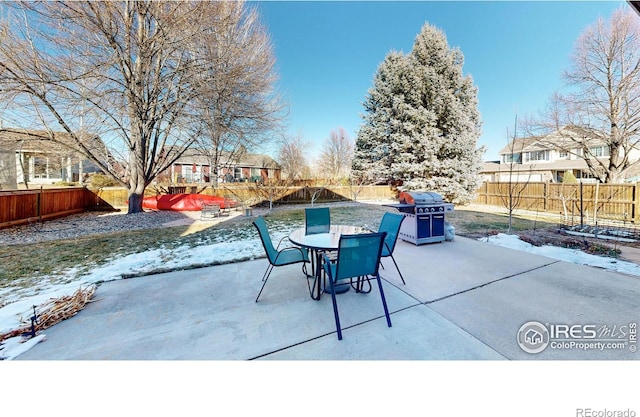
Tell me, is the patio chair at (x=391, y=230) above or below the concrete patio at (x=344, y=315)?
above

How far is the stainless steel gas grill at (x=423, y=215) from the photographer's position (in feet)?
16.5

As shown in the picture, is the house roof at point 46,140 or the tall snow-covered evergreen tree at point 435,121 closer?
the house roof at point 46,140

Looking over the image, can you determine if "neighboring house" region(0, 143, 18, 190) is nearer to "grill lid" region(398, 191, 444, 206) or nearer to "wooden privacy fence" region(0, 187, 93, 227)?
"wooden privacy fence" region(0, 187, 93, 227)

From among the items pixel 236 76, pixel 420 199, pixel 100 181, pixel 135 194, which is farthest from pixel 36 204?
pixel 420 199

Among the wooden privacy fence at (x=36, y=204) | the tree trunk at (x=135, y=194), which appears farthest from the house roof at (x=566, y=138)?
the wooden privacy fence at (x=36, y=204)

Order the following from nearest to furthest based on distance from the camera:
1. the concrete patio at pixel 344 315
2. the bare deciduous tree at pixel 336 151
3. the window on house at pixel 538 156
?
the concrete patio at pixel 344 315
the window on house at pixel 538 156
the bare deciduous tree at pixel 336 151

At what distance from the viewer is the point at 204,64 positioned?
7.57 metres

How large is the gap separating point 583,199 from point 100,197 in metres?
21.1

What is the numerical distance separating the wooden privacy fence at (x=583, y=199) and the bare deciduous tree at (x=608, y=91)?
171 inches

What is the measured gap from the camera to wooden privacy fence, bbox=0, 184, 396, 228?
741 cm

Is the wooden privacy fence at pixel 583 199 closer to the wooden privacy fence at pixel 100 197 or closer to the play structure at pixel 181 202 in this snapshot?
the wooden privacy fence at pixel 100 197

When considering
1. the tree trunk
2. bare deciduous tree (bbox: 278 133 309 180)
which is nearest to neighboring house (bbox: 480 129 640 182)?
bare deciduous tree (bbox: 278 133 309 180)

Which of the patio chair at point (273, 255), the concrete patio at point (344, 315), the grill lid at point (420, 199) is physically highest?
the grill lid at point (420, 199)
